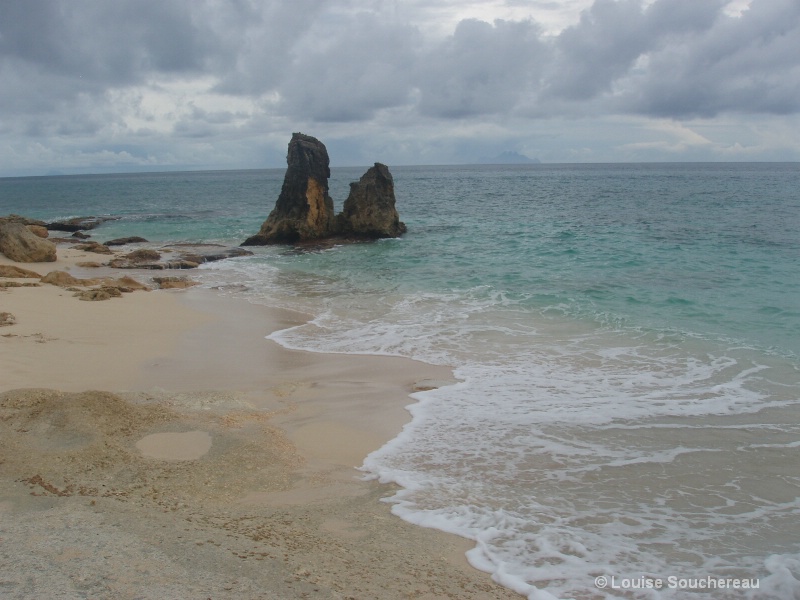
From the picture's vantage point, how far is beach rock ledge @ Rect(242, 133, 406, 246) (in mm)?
31281

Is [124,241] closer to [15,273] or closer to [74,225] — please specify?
[74,225]

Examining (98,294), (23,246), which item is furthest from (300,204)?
(98,294)

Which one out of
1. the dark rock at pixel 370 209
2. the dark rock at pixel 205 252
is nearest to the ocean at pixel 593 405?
the dark rock at pixel 205 252

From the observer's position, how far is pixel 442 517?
575cm

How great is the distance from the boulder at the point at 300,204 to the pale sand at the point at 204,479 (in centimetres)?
2001

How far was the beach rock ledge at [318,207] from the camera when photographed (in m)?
31.3

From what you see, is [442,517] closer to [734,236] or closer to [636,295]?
[636,295]

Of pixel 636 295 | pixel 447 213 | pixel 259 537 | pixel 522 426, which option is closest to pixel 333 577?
pixel 259 537

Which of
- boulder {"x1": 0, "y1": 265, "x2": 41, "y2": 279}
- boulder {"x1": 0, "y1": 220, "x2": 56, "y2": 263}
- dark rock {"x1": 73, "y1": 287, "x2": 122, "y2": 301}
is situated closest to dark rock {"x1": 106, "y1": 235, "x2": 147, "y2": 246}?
boulder {"x1": 0, "y1": 220, "x2": 56, "y2": 263}

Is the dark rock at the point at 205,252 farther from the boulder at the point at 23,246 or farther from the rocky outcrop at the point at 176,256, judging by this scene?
the boulder at the point at 23,246

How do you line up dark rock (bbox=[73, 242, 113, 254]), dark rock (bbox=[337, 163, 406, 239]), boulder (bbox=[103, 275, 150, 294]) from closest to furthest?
boulder (bbox=[103, 275, 150, 294])
dark rock (bbox=[73, 242, 113, 254])
dark rock (bbox=[337, 163, 406, 239])

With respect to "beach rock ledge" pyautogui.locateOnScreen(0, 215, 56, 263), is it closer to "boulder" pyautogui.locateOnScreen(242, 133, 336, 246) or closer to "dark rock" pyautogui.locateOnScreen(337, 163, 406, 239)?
"boulder" pyautogui.locateOnScreen(242, 133, 336, 246)

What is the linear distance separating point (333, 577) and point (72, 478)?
3024 mm

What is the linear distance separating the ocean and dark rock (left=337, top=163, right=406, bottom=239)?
24.6ft
